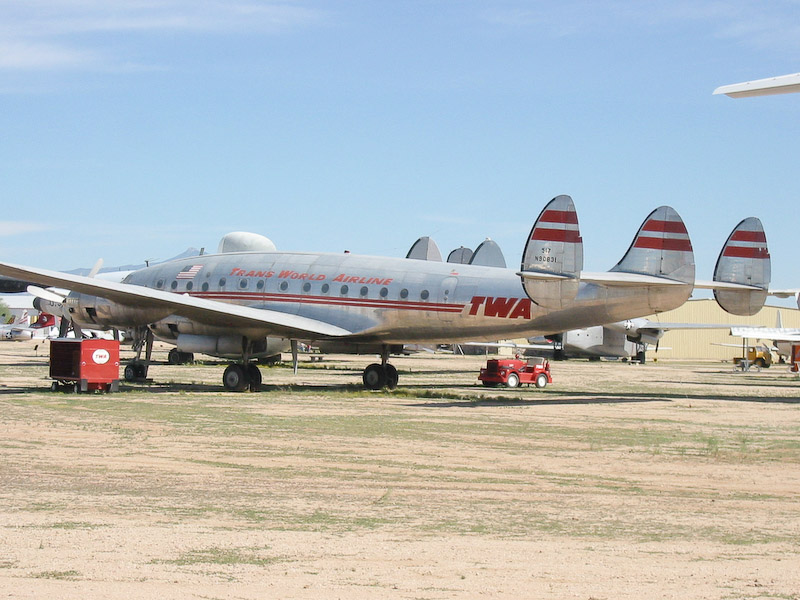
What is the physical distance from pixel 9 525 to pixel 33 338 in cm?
9855

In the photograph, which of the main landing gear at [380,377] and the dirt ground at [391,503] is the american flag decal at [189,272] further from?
the dirt ground at [391,503]

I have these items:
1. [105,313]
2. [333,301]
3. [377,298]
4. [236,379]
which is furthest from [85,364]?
[377,298]

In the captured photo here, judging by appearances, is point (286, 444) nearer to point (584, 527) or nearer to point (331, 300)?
point (584, 527)

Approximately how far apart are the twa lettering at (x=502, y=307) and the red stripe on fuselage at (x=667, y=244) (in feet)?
10.9

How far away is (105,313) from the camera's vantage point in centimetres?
3048

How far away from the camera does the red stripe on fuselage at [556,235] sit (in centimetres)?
2291

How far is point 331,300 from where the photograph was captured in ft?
92.5

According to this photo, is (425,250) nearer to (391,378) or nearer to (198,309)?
(391,378)

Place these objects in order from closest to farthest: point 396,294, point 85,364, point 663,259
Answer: point 663,259
point 85,364
point 396,294

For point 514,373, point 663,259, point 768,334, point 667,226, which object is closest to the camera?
point 663,259

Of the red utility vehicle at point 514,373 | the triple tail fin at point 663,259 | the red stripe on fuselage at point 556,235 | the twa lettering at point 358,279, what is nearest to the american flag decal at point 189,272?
the twa lettering at point 358,279

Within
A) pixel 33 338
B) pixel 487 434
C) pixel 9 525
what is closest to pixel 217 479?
pixel 9 525

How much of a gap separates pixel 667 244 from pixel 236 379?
494 inches

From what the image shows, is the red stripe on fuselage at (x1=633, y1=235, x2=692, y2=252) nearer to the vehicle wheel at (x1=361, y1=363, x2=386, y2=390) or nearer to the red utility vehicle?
the vehicle wheel at (x1=361, y1=363, x2=386, y2=390)
